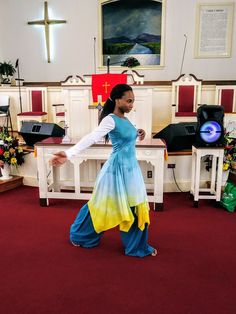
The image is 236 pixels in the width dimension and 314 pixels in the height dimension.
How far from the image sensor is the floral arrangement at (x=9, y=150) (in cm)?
409

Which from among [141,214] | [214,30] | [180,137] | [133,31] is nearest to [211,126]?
[180,137]

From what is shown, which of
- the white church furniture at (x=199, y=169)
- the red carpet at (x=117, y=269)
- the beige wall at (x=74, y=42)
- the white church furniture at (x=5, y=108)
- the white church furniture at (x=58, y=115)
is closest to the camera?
the red carpet at (x=117, y=269)

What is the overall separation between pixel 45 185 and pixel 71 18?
4734 millimetres

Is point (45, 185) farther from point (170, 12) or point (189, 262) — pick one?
point (170, 12)

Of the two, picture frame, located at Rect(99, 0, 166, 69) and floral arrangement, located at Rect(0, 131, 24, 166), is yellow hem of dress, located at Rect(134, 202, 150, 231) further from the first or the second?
picture frame, located at Rect(99, 0, 166, 69)


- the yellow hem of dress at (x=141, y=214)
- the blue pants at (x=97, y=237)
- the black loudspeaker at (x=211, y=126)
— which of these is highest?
the black loudspeaker at (x=211, y=126)

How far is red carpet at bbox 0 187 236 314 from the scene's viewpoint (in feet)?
6.22

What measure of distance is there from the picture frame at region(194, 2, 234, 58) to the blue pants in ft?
17.3

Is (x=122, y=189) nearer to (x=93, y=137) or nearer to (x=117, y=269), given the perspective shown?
(x=93, y=137)

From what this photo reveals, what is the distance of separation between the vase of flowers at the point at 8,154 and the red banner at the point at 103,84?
134cm

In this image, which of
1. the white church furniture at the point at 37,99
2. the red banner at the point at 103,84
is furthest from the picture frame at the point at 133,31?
the red banner at the point at 103,84

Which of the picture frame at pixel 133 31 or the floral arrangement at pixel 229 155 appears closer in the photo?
the floral arrangement at pixel 229 155

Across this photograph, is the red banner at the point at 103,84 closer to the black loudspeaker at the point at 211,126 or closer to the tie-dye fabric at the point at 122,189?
the black loudspeaker at the point at 211,126

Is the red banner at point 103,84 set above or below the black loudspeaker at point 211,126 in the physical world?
above
